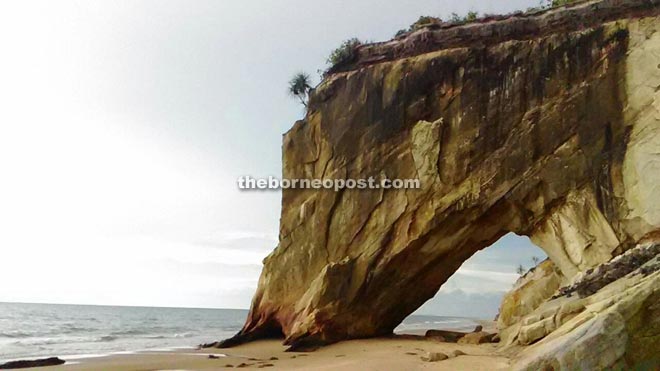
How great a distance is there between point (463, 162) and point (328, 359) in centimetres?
784

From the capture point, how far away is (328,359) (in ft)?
46.6

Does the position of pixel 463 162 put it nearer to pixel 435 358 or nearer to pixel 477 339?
pixel 477 339

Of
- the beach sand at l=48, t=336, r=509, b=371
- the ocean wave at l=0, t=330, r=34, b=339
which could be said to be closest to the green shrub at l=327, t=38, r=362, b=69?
the beach sand at l=48, t=336, r=509, b=371

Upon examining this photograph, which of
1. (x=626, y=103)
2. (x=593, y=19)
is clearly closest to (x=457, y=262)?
(x=626, y=103)

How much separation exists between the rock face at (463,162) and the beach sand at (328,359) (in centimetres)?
145

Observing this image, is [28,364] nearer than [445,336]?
Yes

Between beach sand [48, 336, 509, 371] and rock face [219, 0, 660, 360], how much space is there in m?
1.45

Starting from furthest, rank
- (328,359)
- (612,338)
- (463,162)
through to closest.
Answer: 1. (463,162)
2. (328,359)
3. (612,338)

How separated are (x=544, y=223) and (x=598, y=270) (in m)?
4.65

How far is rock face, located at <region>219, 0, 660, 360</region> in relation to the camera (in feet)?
49.2

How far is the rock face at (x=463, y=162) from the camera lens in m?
15.0

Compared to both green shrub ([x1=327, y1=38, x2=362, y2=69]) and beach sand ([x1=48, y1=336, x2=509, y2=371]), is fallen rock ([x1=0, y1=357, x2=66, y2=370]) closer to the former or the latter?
beach sand ([x1=48, y1=336, x2=509, y2=371])

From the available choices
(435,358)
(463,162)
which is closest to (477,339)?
(435,358)

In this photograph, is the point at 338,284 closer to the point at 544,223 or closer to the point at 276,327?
the point at 276,327
